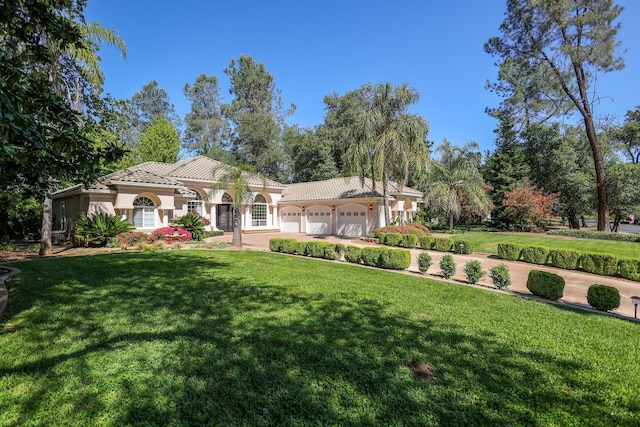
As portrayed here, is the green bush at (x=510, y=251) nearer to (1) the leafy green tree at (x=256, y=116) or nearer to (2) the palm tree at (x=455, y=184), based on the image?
(2) the palm tree at (x=455, y=184)

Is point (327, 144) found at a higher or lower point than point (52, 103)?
higher

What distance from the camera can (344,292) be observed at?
271 inches

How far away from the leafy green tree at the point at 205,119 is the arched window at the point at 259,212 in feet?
67.6

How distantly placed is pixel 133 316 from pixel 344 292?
163 inches

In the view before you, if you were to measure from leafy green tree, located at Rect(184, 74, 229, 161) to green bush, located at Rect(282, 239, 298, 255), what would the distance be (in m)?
33.4

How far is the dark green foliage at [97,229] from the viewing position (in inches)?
569

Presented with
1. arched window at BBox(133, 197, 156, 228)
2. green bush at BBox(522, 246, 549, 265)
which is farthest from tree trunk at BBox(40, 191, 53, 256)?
green bush at BBox(522, 246, 549, 265)

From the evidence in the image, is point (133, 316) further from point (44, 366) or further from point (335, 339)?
point (335, 339)

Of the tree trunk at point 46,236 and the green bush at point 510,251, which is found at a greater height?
the tree trunk at point 46,236

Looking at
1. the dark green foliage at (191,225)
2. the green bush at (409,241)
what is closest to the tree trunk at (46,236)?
the dark green foliage at (191,225)

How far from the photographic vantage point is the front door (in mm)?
24484

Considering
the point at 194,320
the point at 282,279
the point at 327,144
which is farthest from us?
the point at 327,144

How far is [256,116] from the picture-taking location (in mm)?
40094

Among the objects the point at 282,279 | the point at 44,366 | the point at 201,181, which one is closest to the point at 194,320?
the point at 44,366
